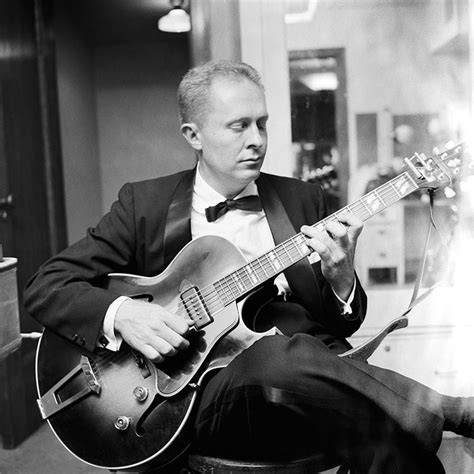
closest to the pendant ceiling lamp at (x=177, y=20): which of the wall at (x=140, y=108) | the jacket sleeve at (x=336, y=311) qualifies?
the wall at (x=140, y=108)

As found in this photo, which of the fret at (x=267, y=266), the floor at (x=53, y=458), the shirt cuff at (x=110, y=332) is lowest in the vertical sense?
the floor at (x=53, y=458)

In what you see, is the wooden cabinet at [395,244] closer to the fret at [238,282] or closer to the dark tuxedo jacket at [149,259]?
the dark tuxedo jacket at [149,259]

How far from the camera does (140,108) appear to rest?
7.82 feet

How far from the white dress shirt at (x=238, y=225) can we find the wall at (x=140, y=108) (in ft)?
4.19

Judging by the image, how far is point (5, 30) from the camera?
1.74m

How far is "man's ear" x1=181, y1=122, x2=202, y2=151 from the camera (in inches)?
45.1

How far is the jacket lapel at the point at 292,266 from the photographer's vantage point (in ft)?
3.46

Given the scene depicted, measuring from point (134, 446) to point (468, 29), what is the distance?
1.04m

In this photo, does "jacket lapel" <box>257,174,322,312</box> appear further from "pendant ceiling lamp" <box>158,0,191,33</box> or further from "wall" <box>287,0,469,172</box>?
"pendant ceiling lamp" <box>158,0,191,33</box>

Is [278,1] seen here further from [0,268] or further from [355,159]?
[0,268]

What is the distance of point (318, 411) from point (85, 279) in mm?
459

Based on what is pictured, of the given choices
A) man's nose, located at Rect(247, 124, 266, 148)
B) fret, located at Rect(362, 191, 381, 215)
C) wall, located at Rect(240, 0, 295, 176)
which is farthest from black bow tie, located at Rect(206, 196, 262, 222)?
wall, located at Rect(240, 0, 295, 176)

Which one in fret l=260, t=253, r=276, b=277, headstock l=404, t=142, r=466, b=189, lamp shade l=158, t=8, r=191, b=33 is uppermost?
lamp shade l=158, t=8, r=191, b=33

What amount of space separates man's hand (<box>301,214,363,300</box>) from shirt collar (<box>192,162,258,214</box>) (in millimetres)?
221
